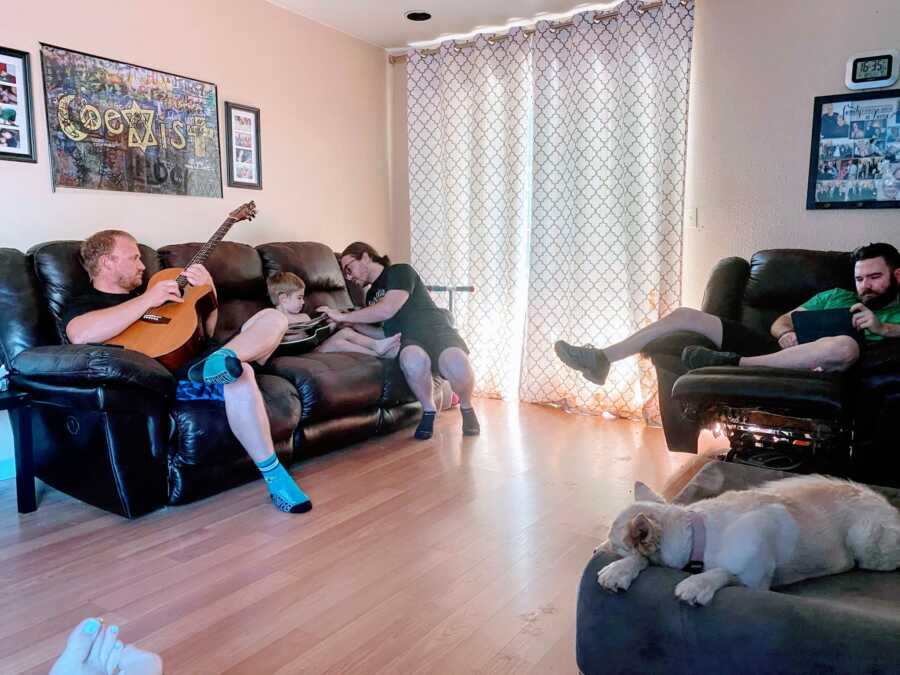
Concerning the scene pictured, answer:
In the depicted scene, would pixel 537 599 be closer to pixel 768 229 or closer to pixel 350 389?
pixel 350 389

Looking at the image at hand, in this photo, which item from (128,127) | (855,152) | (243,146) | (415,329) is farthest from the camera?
(243,146)

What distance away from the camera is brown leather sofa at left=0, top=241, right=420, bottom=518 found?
2266 millimetres

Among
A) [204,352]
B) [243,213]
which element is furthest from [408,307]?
[204,352]

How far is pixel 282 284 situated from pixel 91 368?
119 cm

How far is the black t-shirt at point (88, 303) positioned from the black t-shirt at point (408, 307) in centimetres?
133

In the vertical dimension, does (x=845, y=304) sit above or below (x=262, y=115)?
below

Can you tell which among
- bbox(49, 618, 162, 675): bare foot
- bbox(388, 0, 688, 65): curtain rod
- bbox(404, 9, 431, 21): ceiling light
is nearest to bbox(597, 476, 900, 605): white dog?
bbox(49, 618, 162, 675): bare foot

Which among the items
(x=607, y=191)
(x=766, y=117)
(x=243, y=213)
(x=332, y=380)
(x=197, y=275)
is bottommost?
(x=332, y=380)

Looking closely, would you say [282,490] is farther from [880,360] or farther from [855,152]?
[855,152]

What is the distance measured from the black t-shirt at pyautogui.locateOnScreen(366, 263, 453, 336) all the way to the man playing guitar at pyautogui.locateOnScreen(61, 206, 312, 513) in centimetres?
97

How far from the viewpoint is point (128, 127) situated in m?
3.20

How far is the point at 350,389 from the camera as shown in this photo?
3094 mm

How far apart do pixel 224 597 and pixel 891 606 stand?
5.23ft

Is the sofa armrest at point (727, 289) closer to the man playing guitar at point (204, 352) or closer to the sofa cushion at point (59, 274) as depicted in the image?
the man playing guitar at point (204, 352)
